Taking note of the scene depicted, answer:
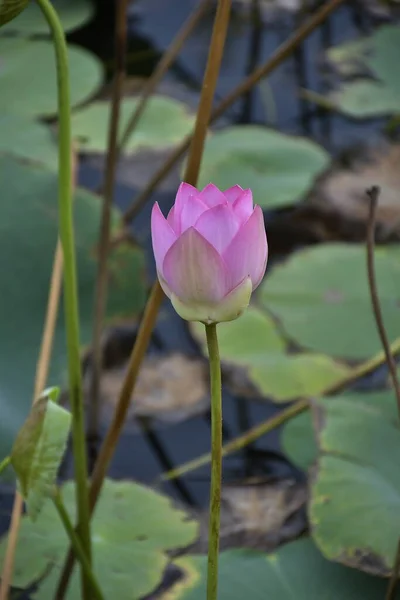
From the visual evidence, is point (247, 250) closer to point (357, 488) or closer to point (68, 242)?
point (68, 242)

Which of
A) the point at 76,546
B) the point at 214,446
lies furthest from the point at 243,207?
the point at 76,546

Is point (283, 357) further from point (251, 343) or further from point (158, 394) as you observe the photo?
point (158, 394)

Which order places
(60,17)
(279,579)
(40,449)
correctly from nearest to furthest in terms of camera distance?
(40,449) < (279,579) < (60,17)

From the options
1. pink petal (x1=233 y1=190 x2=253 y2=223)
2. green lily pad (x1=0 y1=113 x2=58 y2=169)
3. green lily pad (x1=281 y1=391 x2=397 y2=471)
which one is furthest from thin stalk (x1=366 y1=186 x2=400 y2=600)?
green lily pad (x1=0 y1=113 x2=58 y2=169)

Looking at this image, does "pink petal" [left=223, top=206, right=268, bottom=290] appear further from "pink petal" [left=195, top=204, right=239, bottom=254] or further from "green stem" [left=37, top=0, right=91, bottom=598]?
"green stem" [left=37, top=0, right=91, bottom=598]

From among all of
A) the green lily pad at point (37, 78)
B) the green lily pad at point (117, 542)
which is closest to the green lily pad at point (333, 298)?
the green lily pad at point (117, 542)

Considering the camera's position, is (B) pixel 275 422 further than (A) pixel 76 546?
Yes
